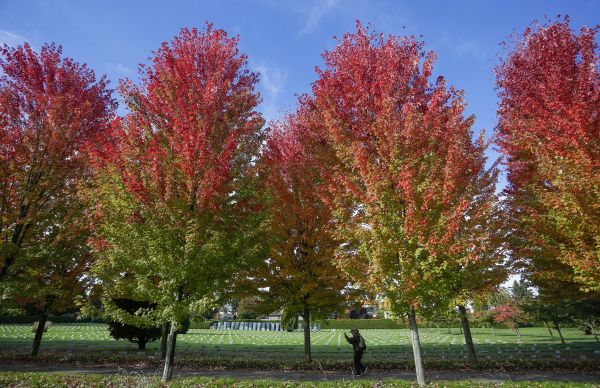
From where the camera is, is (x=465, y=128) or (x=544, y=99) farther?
(x=544, y=99)

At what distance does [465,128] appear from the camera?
925cm

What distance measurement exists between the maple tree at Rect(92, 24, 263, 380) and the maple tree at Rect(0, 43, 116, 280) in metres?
2.59

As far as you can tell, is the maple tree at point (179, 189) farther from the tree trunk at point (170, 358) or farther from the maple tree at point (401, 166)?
the maple tree at point (401, 166)

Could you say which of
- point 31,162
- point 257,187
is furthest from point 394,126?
point 31,162

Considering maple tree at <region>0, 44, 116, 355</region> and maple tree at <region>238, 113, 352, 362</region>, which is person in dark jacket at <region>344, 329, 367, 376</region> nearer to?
maple tree at <region>238, 113, 352, 362</region>

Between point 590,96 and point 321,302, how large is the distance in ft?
33.5

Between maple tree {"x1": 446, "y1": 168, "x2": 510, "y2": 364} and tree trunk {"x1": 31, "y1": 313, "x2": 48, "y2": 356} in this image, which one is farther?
tree trunk {"x1": 31, "y1": 313, "x2": 48, "y2": 356}

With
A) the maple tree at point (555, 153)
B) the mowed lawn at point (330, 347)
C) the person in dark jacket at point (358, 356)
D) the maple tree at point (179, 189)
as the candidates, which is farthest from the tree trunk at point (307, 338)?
the maple tree at point (555, 153)

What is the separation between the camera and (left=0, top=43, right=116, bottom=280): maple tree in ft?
33.6

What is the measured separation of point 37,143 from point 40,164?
65cm

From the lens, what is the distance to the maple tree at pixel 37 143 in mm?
10242

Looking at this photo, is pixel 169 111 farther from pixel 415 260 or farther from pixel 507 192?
pixel 507 192

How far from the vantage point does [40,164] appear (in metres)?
10.7

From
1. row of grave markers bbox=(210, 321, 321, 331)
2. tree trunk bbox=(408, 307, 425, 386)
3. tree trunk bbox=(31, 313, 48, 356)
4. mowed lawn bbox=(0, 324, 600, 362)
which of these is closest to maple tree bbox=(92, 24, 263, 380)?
tree trunk bbox=(408, 307, 425, 386)
